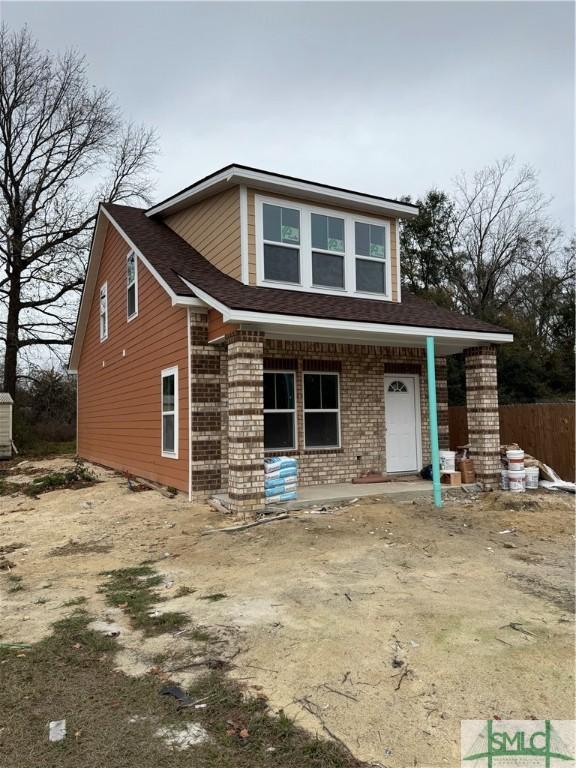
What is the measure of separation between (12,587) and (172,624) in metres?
2.21

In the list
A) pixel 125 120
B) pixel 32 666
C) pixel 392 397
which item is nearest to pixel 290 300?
pixel 392 397

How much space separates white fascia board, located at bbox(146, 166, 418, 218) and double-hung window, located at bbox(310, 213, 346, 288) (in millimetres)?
445

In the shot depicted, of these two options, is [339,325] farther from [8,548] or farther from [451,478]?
[8,548]

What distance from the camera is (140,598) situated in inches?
201

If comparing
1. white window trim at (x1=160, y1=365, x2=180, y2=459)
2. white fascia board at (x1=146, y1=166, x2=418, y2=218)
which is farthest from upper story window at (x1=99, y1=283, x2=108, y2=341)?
white window trim at (x1=160, y1=365, x2=180, y2=459)

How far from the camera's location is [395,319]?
9.87 m

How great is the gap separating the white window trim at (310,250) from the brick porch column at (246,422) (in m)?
2.31

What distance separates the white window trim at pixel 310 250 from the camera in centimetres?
1032

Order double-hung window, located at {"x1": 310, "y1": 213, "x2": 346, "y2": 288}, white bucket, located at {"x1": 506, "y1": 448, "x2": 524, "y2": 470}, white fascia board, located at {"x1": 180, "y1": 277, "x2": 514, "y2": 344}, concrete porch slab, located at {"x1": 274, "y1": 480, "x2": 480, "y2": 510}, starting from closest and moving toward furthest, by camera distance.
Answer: white fascia board, located at {"x1": 180, "y1": 277, "x2": 514, "y2": 344} → concrete porch slab, located at {"x1": 274, "y1": 480, "x2": 480, "y2": 510} → white bucket, located at {"x1": 506, "y1": 448, "x2": 524, "y2": 470} → double-hung window, located at {"x1": 310, "y1": 213, "x2": 346, "y2": 288}

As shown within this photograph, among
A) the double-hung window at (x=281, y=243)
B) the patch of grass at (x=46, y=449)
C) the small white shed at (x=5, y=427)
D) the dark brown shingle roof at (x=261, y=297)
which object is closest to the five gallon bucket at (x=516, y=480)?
the dark brown shingle roof at (x=261, y=297)

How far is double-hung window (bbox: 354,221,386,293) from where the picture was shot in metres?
11.6

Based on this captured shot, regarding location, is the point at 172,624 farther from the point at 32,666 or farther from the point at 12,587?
the point at 12,587

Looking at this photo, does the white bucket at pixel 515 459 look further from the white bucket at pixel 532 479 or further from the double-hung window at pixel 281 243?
the double-hung window at pixel 281 243

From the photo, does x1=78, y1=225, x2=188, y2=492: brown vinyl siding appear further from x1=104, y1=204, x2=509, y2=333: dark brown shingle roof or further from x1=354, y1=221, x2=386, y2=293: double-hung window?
x1=354, y1=221, x2=386, y2=293: double-hung window
